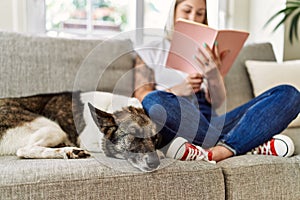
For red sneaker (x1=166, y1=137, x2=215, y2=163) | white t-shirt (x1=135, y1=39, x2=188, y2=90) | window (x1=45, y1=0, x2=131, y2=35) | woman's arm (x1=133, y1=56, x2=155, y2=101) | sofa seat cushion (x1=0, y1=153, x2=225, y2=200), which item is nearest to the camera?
sofa seat cushion (x1=0, y1=153, x2=225, y2=200)

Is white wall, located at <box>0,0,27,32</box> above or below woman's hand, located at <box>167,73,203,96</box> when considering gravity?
above

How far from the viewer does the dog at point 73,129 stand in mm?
1188

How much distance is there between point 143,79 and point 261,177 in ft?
2.32

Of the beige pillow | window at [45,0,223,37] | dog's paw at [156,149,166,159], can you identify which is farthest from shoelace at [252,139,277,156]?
window at [45,0,223,37]

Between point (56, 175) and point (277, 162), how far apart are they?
743mm

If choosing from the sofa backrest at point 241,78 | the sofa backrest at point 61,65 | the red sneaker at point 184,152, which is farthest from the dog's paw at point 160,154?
the sofa backrest at point 241,78

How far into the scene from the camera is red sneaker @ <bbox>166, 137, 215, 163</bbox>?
1.27 meters

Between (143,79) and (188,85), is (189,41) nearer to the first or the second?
(188,85)

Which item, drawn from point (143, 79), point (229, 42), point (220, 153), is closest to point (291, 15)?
point (229, 42)

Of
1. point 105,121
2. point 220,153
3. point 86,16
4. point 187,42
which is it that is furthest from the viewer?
point 86,16

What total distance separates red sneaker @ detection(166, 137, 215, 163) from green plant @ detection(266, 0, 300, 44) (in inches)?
64.1

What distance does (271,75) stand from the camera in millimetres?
2117

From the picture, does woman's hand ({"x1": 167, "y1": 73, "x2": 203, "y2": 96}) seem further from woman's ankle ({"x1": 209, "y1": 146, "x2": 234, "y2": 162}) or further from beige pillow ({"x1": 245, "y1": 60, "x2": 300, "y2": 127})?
beige pillow ({"x1": 245, "y1": 60, "x2": 300, "y2": 127})

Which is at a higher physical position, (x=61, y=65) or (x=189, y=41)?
(x=189, y=41)
